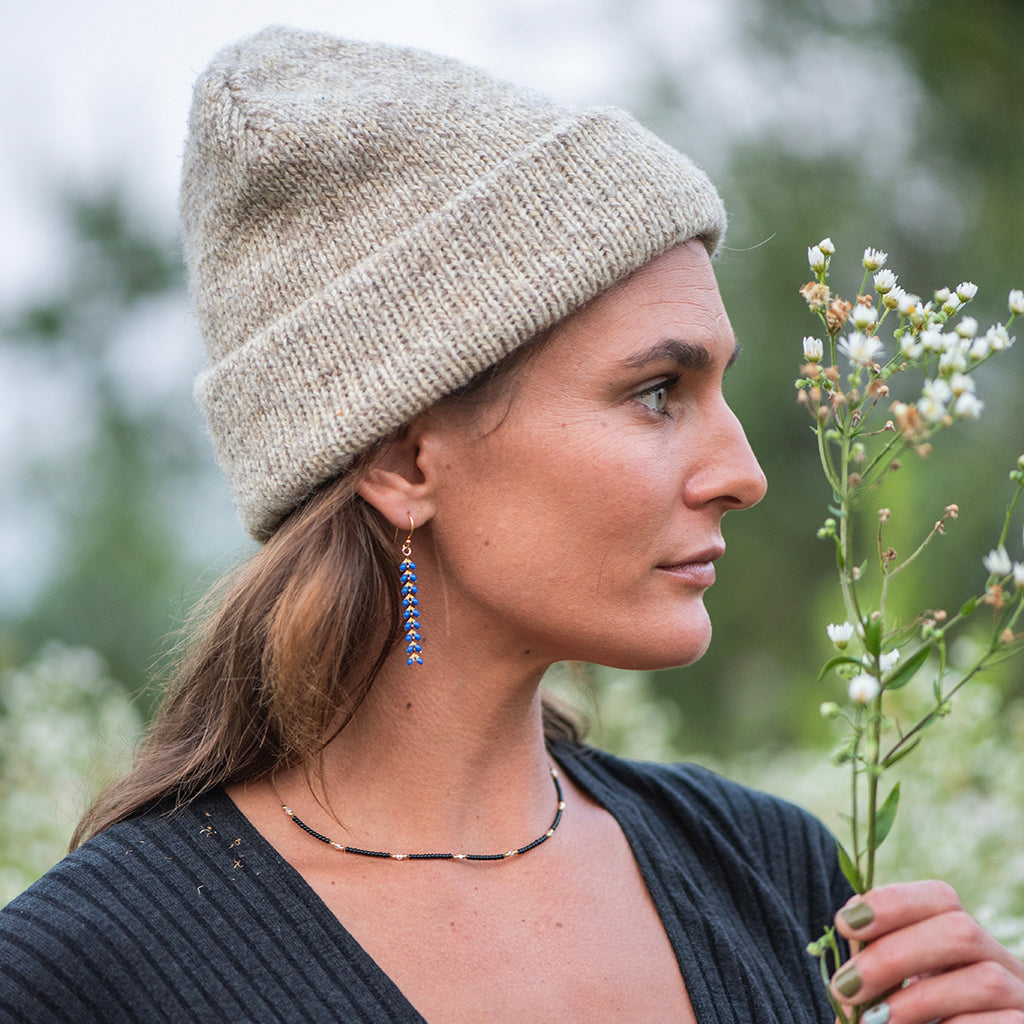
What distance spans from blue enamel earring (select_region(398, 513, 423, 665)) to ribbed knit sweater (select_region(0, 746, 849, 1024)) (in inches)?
16.6

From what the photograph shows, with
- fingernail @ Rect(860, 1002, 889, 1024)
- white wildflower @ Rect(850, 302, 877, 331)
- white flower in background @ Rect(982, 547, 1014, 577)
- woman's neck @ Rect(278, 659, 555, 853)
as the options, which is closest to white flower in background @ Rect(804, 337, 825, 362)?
white wildflower @ Rect(850, 302, 877, 331)

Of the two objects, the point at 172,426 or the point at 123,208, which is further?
the point at 123,208

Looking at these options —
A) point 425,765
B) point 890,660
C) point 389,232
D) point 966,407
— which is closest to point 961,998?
point 890,660

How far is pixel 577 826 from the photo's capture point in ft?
7.20

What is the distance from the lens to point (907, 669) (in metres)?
1.18

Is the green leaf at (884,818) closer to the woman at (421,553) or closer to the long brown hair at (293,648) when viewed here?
the woman at (421,553)

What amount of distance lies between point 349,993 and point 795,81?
6842 mm

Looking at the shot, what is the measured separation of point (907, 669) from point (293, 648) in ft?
3.66

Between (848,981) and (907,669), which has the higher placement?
(907,669)

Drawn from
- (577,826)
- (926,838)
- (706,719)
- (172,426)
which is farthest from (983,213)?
(577,826)

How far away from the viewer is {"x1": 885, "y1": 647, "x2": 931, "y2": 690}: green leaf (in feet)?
3.79

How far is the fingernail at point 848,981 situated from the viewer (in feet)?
4.07

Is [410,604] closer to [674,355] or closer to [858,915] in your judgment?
[674,355]

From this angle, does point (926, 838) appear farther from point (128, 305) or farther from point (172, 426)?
point (128, 305)
